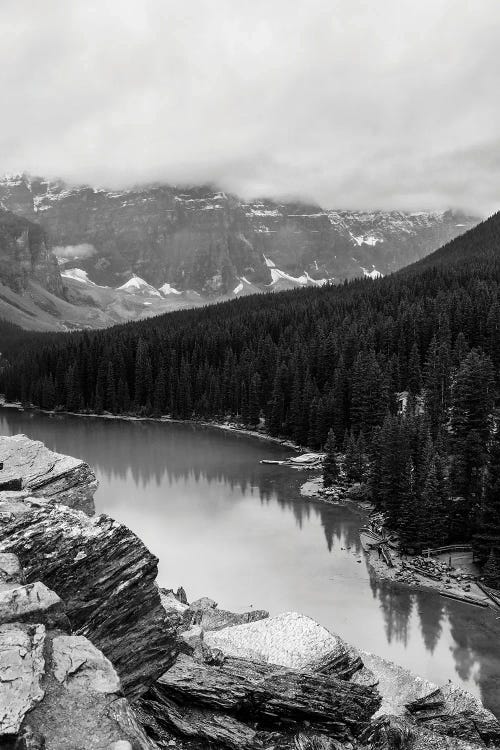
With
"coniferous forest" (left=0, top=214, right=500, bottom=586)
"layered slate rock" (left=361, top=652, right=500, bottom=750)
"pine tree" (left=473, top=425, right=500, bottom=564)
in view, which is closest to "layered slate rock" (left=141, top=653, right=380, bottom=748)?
"layered slate rock" (left=361, top=652, right=500, bottom=750)

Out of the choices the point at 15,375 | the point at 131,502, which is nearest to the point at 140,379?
the point at 15,375

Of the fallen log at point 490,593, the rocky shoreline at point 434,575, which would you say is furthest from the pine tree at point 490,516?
the fallen log at point 490,593

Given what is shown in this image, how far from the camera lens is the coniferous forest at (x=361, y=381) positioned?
57094mm

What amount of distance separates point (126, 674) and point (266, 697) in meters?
3.21

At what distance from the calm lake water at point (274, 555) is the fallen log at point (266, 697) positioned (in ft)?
70.0

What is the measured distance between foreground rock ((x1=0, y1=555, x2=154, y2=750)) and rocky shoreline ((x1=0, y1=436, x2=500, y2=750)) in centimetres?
2

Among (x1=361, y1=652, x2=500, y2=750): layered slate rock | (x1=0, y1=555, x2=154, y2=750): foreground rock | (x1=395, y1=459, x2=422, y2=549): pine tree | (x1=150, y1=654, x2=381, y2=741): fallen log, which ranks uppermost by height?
(x1=0, y1=555, x2=154, y2=750): foreground rock

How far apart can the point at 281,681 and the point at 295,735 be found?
116 cm

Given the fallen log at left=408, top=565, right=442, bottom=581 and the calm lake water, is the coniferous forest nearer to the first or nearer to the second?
the fallen log at left=408, top=565, right=442, bottom=581

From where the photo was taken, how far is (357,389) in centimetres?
10244

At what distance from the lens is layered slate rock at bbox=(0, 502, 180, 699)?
465 inches

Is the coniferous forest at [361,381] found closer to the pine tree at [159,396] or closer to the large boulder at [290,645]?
the pine tree at [159,396]

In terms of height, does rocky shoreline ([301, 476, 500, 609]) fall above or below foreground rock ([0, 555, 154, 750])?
below

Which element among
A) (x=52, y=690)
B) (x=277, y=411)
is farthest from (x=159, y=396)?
(x=52, y=690)
